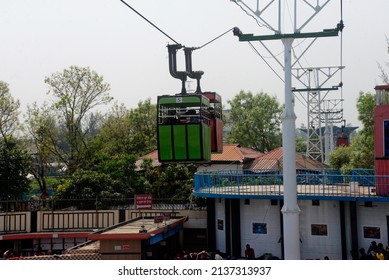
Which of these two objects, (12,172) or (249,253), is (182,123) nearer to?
(249,253)

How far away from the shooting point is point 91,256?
13680 millimetres

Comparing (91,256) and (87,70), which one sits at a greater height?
(87,70)

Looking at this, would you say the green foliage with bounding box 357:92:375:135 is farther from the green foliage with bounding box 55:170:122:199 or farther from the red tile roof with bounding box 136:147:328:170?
the green foliage with bounding box 55:170:122:199

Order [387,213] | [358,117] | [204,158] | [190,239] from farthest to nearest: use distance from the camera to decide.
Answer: [358,117]
[190,239]
[387,213]
[204,158]

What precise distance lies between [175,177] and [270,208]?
873 centimetres

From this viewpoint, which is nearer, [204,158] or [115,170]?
[204,158]

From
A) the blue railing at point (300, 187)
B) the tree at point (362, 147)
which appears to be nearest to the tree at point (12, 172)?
the blue railing at point (300, 187)

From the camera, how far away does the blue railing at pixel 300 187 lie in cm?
1526

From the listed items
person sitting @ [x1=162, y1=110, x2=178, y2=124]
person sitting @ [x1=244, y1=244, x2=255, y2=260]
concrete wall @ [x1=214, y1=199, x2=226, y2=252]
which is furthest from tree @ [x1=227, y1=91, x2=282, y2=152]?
person sitting @ [x1=162, y1=110, x2=178, y2=124]

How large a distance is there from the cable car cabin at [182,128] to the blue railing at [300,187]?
414 centimetres

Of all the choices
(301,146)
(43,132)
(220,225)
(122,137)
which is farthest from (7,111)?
(301,146)

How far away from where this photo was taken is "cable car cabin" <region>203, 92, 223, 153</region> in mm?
14297

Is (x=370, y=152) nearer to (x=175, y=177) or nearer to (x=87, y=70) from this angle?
(x=175, y=177)
